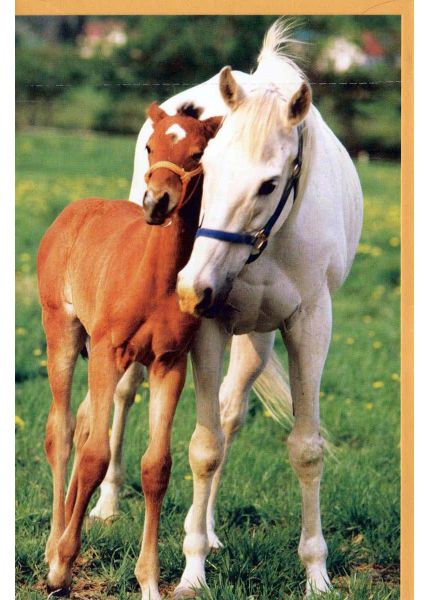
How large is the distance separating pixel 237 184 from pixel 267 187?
0.13 m

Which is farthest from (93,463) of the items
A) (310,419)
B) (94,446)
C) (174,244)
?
(310,419)

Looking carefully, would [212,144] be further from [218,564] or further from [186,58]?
[218,564]

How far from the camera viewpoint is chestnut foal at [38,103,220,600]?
3.38 m

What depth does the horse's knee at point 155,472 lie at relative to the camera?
146 inches

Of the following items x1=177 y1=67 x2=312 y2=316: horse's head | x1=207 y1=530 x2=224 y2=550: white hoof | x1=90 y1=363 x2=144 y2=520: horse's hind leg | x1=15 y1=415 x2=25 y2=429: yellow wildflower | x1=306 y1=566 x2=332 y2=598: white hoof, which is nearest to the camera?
x1=177 y1=67 x2=312 y2=316: horse's head

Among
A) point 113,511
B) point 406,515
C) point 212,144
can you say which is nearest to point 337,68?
point 212,144

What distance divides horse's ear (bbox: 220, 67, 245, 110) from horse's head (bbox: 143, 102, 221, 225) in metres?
0.13

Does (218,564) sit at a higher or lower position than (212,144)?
lower

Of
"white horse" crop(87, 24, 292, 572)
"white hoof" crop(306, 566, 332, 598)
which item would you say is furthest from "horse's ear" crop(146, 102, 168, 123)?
"white hoof" crop(306, 566, 332, 598)

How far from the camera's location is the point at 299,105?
343cm

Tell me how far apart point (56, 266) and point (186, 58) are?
1.24 metres

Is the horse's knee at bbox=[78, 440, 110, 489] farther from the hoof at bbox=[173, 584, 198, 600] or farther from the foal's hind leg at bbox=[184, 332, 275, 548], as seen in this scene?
the foal's hind leg at bbox=[184, 332, 275, 548]

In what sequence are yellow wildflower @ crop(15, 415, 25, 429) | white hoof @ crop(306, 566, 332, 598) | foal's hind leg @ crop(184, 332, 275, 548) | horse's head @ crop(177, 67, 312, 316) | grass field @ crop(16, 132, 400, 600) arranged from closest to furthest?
→ horse's head @ crop(177, 67, 312, 316)
white hoof @ crop(306, 566, 332, 598)
grass field @ crop(16, 132, 400, 600)
foal's hind leg @ crop(184, 332, 275, 548)
yellow wildflower @ crop(15, 415, 25, 429)
